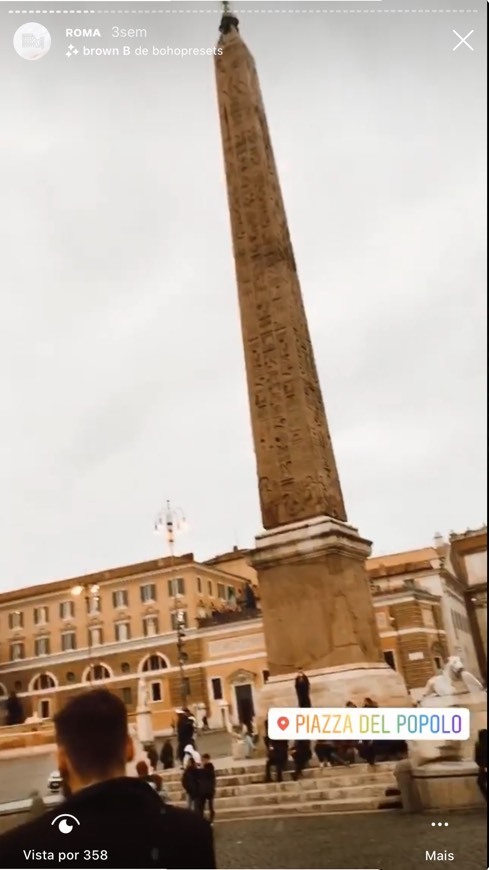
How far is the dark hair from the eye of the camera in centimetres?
178

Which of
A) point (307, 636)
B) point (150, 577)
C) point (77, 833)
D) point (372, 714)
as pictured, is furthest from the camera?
point (307, 636)

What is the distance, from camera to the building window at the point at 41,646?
9.26ft

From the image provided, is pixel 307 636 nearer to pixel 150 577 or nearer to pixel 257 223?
pixel 150 577

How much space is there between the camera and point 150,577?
2916 mm

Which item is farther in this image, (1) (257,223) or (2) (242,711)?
(1) (257,223)

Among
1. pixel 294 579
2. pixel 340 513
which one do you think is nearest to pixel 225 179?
pixel 340 513

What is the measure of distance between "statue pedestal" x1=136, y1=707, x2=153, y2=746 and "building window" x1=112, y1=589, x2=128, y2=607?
39 cm

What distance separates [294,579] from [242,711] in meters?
0.62

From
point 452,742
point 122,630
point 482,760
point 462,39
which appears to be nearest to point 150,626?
point 122,630

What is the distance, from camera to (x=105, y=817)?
154cm

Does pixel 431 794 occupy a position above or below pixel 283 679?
below

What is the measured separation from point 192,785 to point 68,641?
689 millimetres

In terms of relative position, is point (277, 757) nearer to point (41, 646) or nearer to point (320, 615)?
point (320, 615)

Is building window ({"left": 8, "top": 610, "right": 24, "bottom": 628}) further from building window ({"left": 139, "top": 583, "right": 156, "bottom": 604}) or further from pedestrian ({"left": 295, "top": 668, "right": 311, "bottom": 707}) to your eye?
pedestrian ({"left": 295, "top": 668, "right": 311, "bottom": 707})
